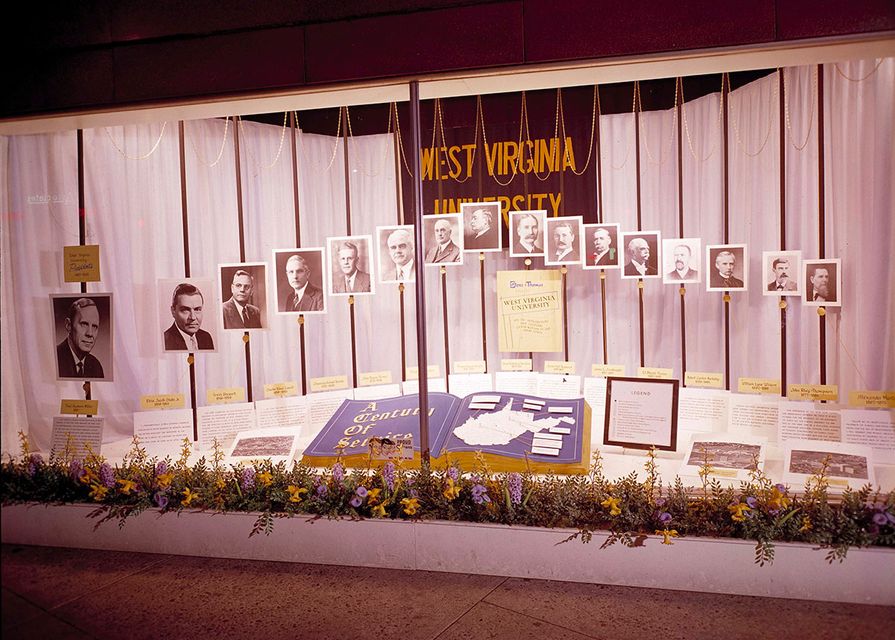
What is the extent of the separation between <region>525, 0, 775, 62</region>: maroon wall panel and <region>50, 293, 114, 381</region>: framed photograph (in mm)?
2388

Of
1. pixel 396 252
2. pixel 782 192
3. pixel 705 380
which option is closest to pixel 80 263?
pixel 396 252

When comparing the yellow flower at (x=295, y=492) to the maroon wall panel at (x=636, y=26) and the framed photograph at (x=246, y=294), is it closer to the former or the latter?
the framed photograph at (x=246, y=294)

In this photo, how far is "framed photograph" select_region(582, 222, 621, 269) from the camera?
11.8ft

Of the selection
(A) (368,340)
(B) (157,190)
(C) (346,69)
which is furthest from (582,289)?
(B) (157,190)

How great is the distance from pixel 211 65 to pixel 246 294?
1.11 metres

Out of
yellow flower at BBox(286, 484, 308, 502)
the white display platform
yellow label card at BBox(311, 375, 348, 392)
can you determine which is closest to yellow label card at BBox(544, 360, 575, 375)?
yellow label card at BBox(311, 375, 348, 392)

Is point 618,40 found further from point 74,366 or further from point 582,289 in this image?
point 74,366

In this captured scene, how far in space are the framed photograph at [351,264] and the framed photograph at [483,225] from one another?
0.67 m

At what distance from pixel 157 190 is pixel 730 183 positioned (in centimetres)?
337

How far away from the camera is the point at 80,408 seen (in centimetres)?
314

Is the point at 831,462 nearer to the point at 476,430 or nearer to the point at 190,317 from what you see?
the point at 476,430

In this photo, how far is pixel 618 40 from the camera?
96.9 inches
